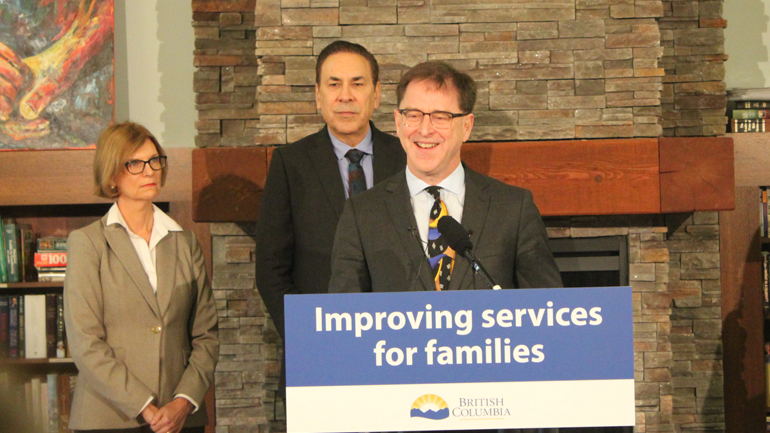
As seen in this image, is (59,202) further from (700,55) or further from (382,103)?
(700,55)

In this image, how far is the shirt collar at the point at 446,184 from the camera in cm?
178

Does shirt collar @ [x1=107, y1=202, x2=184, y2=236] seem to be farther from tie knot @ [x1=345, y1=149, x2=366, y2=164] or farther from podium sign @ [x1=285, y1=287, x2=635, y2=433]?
podium sign @ [x1=285, y1=287, x2=635, y2=433]

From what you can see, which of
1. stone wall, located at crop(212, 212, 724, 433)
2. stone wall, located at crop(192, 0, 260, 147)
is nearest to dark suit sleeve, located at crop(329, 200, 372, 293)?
stone wall, located at crop(212, 212, 724, 433)

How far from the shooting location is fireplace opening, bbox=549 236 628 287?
10.9 feet

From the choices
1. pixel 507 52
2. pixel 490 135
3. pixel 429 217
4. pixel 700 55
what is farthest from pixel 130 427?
pixel 700 55

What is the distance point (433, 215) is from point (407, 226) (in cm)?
7

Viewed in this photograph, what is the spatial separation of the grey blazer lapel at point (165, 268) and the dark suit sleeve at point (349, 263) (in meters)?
0.79

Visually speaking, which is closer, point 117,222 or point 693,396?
point 117,222

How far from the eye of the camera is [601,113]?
319 cm

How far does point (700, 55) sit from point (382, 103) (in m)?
1.67

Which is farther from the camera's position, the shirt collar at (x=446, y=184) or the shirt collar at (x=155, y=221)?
the shirt collar at (x=155, y=221)

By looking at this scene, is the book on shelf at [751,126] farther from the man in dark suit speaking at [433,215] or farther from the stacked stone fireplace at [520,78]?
the man in dark suit speaking at [433,215]

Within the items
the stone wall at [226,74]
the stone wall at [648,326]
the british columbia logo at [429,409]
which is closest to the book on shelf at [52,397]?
the stone wall at [648,326]

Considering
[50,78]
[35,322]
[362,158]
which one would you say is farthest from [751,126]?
[35,322]
